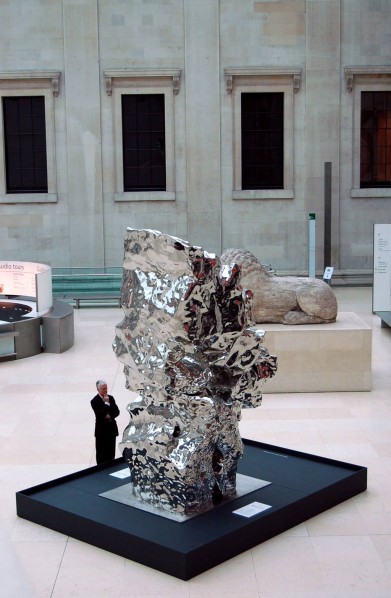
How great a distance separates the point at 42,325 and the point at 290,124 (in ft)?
38.9

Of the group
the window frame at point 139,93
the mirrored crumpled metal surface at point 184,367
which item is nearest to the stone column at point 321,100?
the window frame at point 139,93

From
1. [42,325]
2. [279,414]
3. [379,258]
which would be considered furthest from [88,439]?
[379,258]

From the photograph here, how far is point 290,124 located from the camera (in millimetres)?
26609

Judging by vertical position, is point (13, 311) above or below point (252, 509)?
above

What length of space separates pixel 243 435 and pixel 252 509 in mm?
3430

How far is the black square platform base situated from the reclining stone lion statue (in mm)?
4609

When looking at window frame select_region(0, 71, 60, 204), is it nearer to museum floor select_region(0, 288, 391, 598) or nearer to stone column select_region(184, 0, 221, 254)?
stone column select_region(184, 0, 221, 254)

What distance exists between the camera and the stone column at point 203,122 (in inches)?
1031

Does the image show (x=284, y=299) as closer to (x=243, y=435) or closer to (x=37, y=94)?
(x=243, y=435)

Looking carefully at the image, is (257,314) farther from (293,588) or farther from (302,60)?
(302,60)

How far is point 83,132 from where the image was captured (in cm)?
2645

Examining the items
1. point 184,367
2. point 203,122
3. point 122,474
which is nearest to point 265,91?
point 203,122

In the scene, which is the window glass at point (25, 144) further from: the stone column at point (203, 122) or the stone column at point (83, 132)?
the stone column at point (203, 122)

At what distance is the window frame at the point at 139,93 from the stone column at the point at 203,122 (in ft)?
1.56
